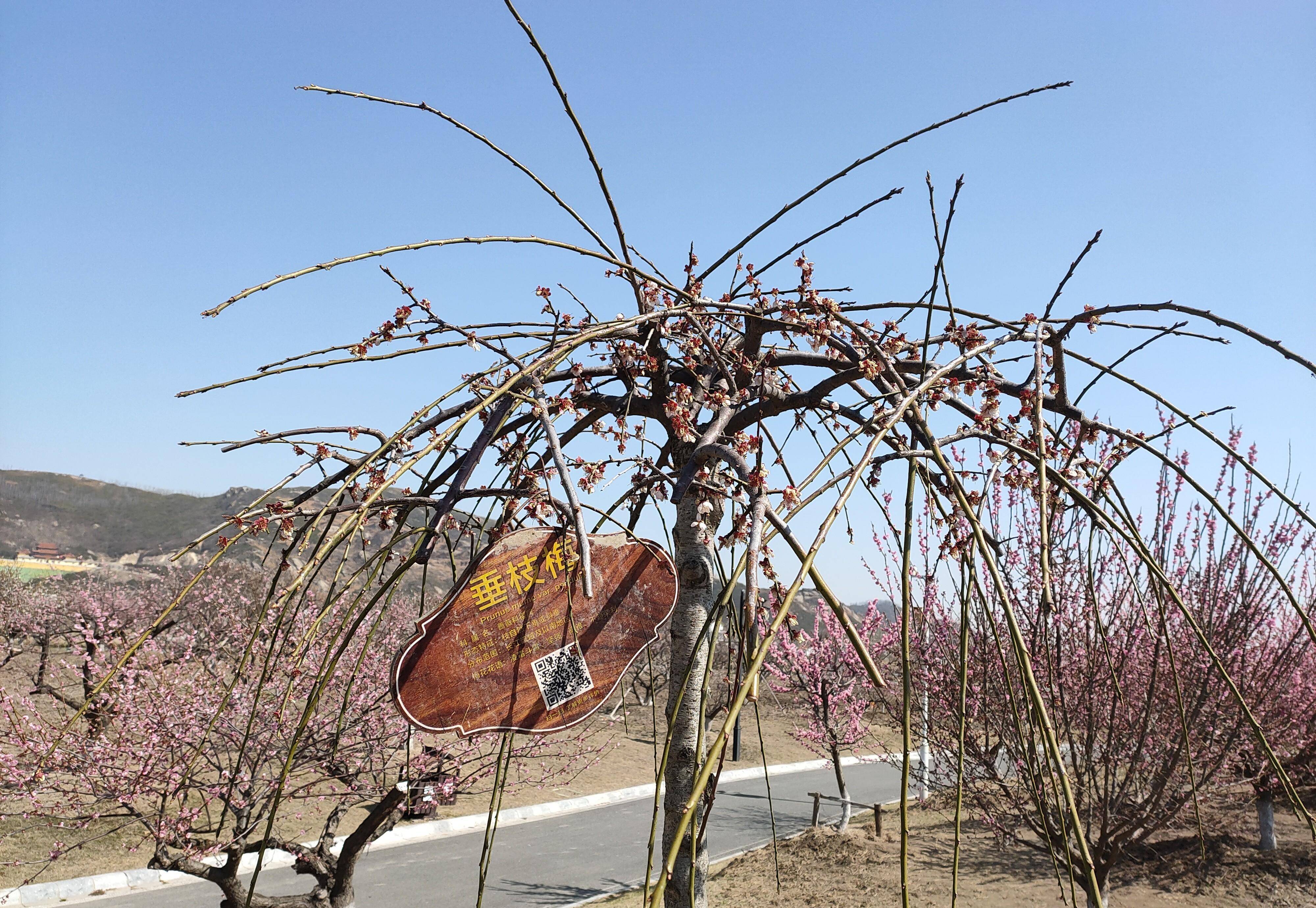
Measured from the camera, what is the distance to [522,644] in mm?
1623

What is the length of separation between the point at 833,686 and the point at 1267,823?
Answer: 5.27 meters

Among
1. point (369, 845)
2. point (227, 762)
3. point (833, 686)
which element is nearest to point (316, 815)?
point (369, 845)

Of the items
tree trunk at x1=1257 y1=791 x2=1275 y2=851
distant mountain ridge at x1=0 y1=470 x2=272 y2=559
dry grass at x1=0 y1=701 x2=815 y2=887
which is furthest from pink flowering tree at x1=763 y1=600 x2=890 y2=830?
distant mountain ridge at x1=0 y1=470 x2=272 y2=559

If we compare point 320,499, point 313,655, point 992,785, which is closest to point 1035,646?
point 992,785

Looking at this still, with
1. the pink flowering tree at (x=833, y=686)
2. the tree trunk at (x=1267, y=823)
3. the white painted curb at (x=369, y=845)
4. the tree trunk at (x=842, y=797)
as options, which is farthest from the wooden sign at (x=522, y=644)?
the tree trunk at (x=1267, y=823)

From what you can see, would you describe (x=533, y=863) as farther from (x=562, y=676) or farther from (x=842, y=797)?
(x=562, y=676)

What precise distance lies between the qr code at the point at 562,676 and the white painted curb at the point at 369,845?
4.11 meters

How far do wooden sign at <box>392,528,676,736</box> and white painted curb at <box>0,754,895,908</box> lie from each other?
4068 mm

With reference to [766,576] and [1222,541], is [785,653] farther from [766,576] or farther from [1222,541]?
[766,576]

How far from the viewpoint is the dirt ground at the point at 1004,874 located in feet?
25.5

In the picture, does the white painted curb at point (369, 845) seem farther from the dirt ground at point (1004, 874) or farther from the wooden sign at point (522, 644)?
the wooden sign at point (522, 644)

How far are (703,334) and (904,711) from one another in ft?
4.43

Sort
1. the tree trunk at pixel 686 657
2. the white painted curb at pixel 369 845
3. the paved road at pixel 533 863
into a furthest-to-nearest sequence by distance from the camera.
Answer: the paved road at pixel 533 863, the white painted curb at pixel 369 845, the tree trunk at pixel 686 657

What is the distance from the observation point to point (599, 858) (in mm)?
10359
